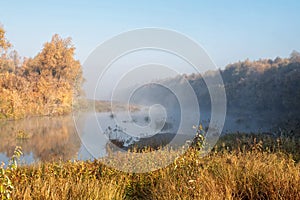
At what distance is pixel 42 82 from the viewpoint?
99.7 feet

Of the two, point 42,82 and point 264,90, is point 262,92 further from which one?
point 42,82

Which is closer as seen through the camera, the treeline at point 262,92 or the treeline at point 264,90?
the treeline at point 262,92

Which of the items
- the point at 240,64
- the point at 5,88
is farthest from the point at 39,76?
the point at 240,64

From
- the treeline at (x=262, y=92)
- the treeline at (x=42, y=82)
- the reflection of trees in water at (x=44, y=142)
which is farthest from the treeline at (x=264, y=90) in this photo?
the treeline at (x=42, y=82)

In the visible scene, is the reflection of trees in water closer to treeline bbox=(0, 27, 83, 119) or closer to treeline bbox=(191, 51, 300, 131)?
treeline bbox=(0, 27, 83, 119)

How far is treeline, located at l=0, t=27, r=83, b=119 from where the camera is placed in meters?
26.2

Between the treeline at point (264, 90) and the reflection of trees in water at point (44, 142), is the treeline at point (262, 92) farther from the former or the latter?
the reflection of trees in water at point (44, 142)

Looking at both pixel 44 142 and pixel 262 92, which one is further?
pixel 262 92

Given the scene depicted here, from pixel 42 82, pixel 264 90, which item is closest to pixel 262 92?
pixel 264 90


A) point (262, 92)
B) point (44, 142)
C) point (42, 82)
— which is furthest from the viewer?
point (262, 92)

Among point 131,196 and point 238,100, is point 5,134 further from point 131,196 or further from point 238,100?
point 238,100

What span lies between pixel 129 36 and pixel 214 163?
3.33 metres

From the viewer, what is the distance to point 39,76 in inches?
1257

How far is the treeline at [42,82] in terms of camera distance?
26.2 metres
